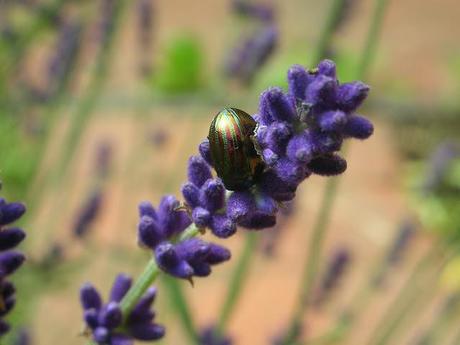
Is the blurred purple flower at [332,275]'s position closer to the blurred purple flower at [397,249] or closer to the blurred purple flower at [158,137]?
the blurred purple flower at [397,249]

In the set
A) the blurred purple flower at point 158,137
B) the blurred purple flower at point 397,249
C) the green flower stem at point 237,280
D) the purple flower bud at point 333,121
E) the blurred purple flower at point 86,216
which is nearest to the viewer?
the purple flower bud at point 333,121

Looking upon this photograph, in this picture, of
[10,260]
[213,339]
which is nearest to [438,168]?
[213,339]

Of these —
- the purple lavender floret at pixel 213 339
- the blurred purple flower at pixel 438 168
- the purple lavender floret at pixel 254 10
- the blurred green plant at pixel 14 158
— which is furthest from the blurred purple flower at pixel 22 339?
the blurred purple flower at pixel 438 168

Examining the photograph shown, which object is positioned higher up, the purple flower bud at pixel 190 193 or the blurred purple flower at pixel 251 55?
the blurred purple flower at pixel 251 55

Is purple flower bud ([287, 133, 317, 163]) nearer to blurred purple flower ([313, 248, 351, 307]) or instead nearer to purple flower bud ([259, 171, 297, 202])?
purple flower bud ([259, 171, 297, 202])

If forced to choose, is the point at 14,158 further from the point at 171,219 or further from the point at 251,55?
the point at 171,219

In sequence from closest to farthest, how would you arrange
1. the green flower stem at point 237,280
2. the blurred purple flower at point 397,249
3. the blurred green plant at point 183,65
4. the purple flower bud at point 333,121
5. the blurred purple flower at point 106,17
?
the purple flower bud at point 333,121
the green flower stem at point 237,280
the blurred purple flower at point 106,17
the blurred purple flower at point 397,249
the blurred green plant at point 183,65

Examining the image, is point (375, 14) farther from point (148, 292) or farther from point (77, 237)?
point (77, 237)

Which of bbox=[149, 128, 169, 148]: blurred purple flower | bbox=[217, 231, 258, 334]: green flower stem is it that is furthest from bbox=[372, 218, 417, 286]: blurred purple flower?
bbox=[149, 128, 169, 148]: blurred purple flower
